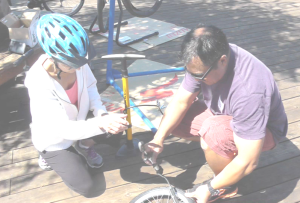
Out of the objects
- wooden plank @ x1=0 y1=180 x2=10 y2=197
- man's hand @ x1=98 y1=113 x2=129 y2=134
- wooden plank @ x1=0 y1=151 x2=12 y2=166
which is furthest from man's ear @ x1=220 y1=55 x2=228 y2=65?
wooden plank @ x1=0 y1=151 x2=12 y2=166

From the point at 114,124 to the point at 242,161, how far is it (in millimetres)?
737

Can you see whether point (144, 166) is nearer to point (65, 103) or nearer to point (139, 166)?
point (139, 166)

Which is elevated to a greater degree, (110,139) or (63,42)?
(63,42)

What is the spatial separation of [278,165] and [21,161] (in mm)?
1943

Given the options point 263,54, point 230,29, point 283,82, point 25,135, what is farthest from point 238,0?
point 25,135

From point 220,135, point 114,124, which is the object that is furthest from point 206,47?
point 114,124

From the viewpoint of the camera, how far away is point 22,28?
2896 mm

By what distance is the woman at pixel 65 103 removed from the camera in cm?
185

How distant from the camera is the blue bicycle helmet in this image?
1.83 meters

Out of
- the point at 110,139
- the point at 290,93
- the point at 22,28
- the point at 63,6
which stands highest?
the point at 22,28

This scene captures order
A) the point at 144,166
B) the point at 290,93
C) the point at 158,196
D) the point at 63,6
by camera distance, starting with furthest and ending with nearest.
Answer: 1. the point at 63,6
2. the point at 290,93
3. the point at 144,166
4. the point at 158,196

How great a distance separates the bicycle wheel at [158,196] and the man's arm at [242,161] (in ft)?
0.89

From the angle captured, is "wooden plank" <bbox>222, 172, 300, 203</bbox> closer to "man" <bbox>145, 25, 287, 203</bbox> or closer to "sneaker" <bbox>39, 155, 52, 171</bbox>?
"man" <bbox>145, 25, 287, 203</bbox>

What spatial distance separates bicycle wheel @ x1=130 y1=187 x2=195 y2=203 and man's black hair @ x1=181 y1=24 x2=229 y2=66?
2.65ft
